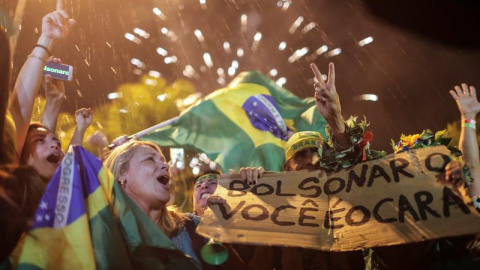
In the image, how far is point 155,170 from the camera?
9.58ft

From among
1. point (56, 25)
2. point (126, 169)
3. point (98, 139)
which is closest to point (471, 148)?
point (126, 169)

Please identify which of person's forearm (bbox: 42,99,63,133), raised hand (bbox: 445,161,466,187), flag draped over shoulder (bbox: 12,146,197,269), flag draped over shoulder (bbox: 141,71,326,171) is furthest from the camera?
flag draped over shoulder (bbox: 141,71,326,171)

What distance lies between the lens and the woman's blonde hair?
9.27ft

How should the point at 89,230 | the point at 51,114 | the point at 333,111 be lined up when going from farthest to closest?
the point at 51,114 < the point at 333,111 < the point at 89,230

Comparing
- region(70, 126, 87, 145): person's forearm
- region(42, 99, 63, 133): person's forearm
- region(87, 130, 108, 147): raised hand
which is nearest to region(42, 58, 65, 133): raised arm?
region(42, 99, 63, 133): person's forearm

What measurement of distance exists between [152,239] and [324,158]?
1.30 metres

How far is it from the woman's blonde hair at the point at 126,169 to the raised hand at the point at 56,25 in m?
1.02

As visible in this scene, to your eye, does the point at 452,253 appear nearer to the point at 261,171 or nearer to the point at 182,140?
the point at 261,171

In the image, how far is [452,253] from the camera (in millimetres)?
2438

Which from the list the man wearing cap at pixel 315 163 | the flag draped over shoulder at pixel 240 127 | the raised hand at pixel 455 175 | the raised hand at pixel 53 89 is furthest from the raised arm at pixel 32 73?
the flag draped over shoulder at pixel 240 127

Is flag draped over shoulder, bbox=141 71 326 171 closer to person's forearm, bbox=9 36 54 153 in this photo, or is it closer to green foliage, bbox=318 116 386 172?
green foliage, bbox=318 116 386 172

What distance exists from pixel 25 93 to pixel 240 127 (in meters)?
4.93

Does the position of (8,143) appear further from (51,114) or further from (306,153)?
(306,153)

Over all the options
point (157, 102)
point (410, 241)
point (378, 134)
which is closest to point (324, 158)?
point (410, 241)
